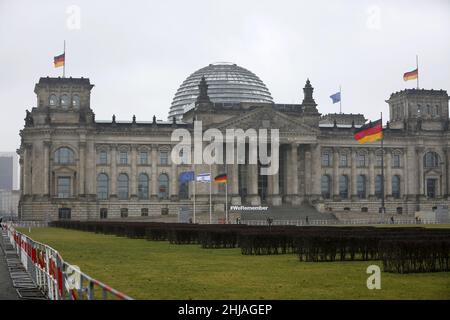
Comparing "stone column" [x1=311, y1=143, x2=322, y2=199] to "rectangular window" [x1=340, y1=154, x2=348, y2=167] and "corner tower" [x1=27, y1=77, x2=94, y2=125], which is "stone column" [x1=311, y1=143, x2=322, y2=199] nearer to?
"rectangular window" [x1=340, y1=154, x2=348, y2=167]

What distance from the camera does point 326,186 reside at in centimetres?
13188

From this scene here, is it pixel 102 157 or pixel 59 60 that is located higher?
pixel 59 60

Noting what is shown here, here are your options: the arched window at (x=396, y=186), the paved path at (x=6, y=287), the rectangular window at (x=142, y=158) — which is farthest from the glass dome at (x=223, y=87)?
the paved path at (x=6, y=287)

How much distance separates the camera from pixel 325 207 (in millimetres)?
127688

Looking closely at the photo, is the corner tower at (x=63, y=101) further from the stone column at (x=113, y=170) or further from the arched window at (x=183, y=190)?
the arched window at (x=183, y=190)

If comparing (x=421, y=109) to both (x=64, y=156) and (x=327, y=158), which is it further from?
(x=64, y=156)

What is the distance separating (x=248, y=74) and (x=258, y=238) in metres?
109

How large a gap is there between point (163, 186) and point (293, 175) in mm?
20650

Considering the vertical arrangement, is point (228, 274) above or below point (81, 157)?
below

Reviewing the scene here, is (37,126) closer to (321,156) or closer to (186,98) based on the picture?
(186,98)

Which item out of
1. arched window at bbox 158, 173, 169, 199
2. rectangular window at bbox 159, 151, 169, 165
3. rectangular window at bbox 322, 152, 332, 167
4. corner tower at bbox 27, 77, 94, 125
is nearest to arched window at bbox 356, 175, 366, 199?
rectangular window at bbox 322, 152, 332, 167

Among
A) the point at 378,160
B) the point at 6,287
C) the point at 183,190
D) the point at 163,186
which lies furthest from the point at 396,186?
the point at 6,287

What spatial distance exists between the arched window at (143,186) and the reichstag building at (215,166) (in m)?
0.16
